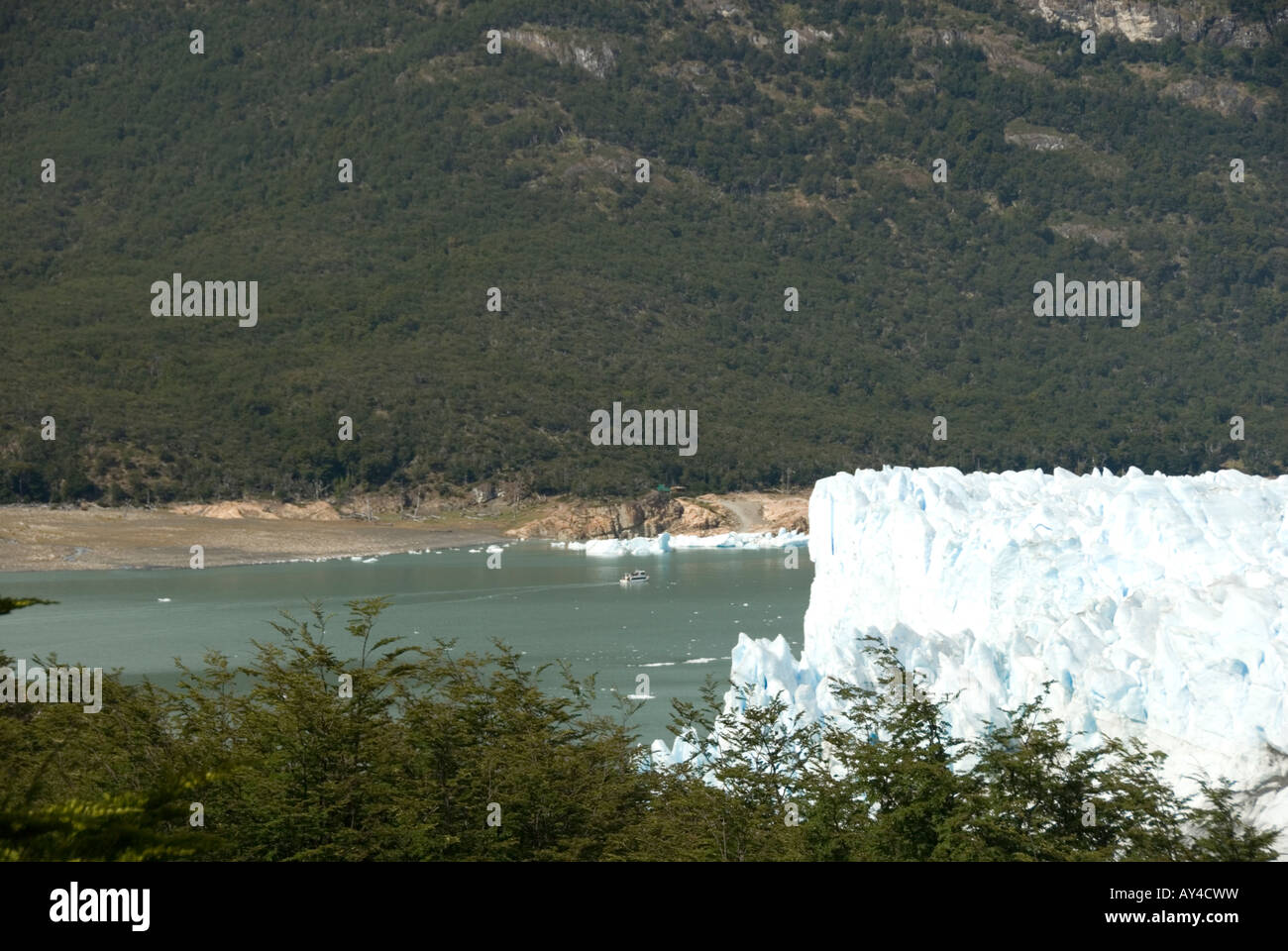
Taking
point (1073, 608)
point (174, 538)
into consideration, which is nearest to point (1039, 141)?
point (174, 538)

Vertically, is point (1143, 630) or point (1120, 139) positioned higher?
point (1120, 139)

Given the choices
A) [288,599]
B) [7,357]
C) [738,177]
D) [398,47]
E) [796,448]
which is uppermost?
[398,47]

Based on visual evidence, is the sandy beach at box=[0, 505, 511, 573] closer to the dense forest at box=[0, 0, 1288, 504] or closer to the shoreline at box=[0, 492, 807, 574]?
the shoreline at box=[0, 492, 807, 574]

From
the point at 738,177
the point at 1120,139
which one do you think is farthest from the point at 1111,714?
the point at 1120,139

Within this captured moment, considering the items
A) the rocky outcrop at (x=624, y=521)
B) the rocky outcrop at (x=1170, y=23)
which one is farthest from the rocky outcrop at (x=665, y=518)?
the rocky outcrop at (x=1170, y=23)

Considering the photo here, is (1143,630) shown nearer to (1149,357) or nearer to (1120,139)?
(1149,357)

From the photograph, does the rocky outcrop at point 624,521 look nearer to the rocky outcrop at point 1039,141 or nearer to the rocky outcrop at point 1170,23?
the rocky outcrop at point 1039,141

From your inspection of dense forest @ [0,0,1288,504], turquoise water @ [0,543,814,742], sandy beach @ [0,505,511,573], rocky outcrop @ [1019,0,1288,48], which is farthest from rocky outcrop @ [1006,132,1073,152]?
turquoise water @ [0,543,814,742]
